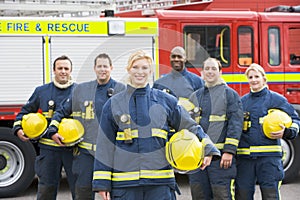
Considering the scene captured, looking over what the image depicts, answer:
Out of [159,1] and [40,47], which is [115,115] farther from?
[159,1]

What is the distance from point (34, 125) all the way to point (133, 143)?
79.1 inches

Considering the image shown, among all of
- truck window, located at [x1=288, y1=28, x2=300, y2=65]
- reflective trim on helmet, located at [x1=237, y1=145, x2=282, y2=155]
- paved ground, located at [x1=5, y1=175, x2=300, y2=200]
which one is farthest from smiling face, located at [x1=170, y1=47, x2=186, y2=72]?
truck window, located at [x1=288, y1=28, x2=300, y2=65]

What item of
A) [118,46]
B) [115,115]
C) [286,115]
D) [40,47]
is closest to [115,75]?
[118,46]

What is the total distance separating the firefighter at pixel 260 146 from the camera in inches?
226

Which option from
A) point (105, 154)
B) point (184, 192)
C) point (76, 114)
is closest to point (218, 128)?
point (76, 114)

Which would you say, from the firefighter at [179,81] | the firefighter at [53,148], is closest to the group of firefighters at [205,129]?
the firefighter at [53,148]

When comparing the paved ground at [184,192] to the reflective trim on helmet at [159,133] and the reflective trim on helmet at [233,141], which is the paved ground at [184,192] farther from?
the reflective trim on helmet at [159,133]

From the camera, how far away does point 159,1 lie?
938 centimetres

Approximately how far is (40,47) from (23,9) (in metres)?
0.64

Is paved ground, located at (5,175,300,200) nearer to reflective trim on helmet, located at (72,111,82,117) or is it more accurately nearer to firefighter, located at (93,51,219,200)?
reflective trim on helmet, located at (72,111,82,117)

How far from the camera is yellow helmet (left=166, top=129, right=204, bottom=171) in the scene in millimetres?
4234

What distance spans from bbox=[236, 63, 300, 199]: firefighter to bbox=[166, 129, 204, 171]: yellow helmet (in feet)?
5.26

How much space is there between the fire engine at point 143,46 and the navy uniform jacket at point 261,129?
255cm

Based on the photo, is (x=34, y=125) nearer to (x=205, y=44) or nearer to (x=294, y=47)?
(x=205, y=44)
